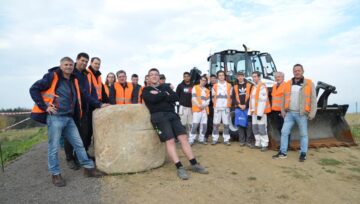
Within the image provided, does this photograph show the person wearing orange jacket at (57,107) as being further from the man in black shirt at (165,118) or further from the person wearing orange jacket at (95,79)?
the man in black shirt at (165,118)

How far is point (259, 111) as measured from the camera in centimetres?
715

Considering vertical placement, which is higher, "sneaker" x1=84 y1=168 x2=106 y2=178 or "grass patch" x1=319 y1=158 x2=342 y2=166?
"sneaker" x1=84 y1=168 x2=106 y2=178

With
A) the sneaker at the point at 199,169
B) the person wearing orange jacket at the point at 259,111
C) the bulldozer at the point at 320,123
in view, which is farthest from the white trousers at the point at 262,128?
the sneaker at the point at 199,169

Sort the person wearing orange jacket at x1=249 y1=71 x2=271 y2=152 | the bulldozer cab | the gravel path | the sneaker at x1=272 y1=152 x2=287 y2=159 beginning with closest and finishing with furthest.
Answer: the gravel path, the sneaker at x1=272 y1=152 x2=287 y2=159, the person wearing orange jacket at x1=249 y1=71 x2=271 y2=152, the bulldozer cab

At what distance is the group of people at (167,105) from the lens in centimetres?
483

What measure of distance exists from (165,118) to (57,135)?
70.5 inches

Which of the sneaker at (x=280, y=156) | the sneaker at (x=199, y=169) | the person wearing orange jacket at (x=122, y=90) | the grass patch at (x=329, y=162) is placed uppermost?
the person wearing orange jacket at (x=122, y=90)

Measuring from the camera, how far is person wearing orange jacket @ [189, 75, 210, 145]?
7.63m

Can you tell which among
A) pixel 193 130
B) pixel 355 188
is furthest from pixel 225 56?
pixel 355 188

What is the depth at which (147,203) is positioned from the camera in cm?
420

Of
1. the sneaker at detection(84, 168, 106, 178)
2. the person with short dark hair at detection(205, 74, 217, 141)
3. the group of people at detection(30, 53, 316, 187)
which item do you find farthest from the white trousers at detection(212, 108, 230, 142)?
the sneaker at detection(84, 168, 106, 178)

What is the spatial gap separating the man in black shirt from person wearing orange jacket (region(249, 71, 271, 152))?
2.45 metres

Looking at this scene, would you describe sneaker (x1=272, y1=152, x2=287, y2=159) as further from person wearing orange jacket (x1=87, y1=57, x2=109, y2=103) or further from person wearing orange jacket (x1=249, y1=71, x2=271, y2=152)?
person wearing orange jacket (x1=87, y1=57, x2=109, y2=103)

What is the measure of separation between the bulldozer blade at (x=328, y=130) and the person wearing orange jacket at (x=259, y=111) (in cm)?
47
